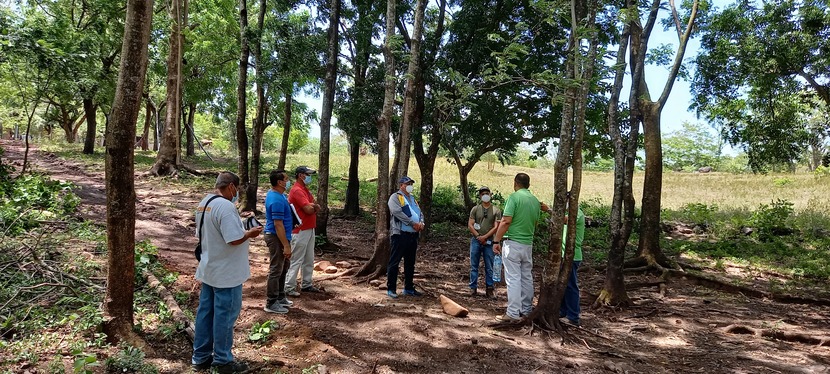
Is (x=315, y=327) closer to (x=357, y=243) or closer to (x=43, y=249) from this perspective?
(x=43, y=249)

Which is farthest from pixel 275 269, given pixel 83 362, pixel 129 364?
pixel 83 362

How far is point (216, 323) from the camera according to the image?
13.5 ft

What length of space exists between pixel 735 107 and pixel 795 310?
245 inches

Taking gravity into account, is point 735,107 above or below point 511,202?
above

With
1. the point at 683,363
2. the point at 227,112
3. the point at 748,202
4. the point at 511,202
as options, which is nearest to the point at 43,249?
the point at 511,202

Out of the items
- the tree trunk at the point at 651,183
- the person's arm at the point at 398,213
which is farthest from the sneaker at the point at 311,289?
the tree trunk at the point at 651,183

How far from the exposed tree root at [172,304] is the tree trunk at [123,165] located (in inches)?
21.9

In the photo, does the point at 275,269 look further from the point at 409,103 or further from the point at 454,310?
the point at 409,103

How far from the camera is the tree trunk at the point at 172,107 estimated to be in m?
16.6

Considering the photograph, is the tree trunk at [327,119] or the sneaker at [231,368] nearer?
the sneaker at [231,368]

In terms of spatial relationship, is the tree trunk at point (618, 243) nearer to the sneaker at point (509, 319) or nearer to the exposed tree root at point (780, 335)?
the exposed tree root at point (780, 335)

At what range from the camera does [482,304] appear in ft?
24.8

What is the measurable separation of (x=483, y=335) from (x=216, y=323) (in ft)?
10.2

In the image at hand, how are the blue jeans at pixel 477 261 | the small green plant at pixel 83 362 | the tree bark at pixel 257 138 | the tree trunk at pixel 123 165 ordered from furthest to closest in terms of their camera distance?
the tree bark at pixel 257 138 → the blue jeans at pixel 477 261 → the tree trunk at pixel 123 165 → the small green plant at pixel 83 362
